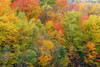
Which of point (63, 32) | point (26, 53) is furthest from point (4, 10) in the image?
point (63, 32)

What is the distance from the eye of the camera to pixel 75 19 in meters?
26.9

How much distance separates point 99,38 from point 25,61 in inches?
675

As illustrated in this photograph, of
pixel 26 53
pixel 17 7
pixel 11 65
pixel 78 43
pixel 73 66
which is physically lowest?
pixel 73 66

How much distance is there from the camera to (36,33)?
19.7 meters

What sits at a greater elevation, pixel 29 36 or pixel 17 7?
pixel 17 7

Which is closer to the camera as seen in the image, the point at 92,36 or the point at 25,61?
the point at 25,61

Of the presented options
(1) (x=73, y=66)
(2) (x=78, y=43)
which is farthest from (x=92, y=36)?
(1) (x=73, y=66)

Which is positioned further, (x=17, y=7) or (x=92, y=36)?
(x=92, y=36)

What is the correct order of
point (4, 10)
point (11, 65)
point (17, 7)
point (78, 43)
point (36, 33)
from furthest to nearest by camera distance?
point (78, 43) < point (17, 7) < point (36, 33) < point (4, 10) < point (11, 65)

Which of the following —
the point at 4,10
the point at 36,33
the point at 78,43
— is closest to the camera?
the point at 4,10

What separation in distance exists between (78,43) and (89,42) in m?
2.26

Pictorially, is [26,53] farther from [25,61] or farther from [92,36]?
[92,36]

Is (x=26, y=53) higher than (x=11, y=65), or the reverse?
(x=26, y=53)

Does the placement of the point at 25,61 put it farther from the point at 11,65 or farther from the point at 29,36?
the point at 29,36
